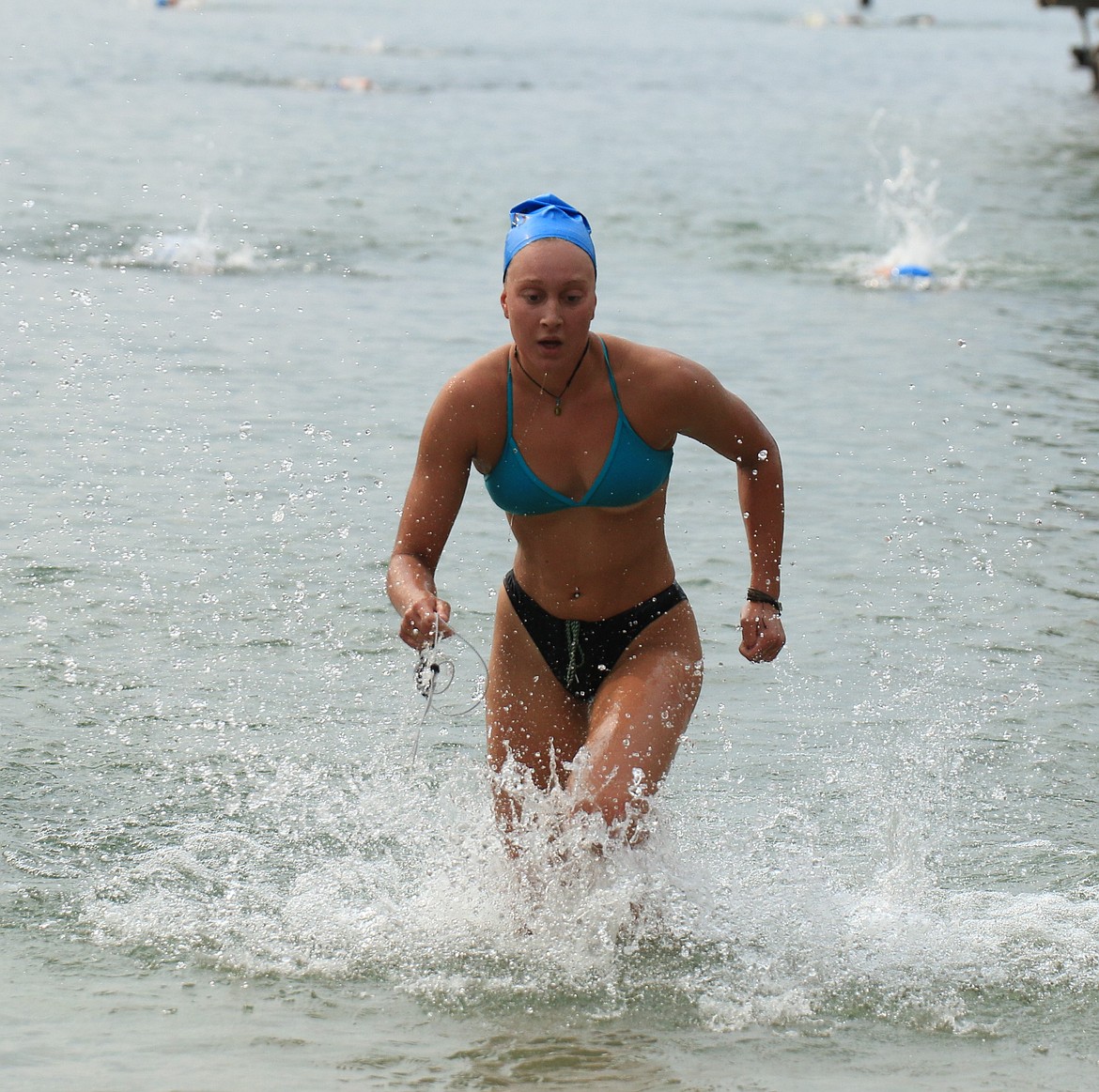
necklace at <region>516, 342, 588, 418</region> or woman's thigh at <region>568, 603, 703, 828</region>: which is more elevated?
necklace at <region>516, 342, 588, 418</region>

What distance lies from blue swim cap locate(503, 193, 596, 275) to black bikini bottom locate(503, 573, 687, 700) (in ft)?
3.19

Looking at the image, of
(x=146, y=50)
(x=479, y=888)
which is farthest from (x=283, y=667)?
(x=146, y=50)

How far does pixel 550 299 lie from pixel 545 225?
0.71 ft

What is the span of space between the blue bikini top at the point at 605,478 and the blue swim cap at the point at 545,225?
0.30 m

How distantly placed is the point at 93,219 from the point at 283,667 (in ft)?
36.7

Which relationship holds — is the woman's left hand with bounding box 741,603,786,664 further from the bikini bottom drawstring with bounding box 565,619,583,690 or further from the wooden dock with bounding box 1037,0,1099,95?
the wooden dock with bounding box 1037,0,1099,95

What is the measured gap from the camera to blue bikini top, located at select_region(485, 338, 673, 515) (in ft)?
15.9

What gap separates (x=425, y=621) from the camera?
14.8 feet

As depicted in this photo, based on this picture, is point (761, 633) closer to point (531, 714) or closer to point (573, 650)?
point (573, 650)

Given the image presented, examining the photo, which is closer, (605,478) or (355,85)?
(605,478)

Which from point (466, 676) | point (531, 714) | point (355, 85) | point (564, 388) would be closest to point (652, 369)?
point (564, 388)

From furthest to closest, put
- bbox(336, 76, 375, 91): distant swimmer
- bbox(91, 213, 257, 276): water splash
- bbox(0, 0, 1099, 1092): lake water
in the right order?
bbox(336, 76, 375, 91): distant swimmer, bbox(91, 213, 257, 276): water splash, bbox(0, 0, 1099, 1092): lake water

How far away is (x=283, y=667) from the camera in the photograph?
7535mm

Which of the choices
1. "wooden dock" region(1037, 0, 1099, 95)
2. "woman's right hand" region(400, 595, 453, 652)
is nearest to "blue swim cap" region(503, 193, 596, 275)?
"woman's right hand" region(400, 595, 453, 652)
